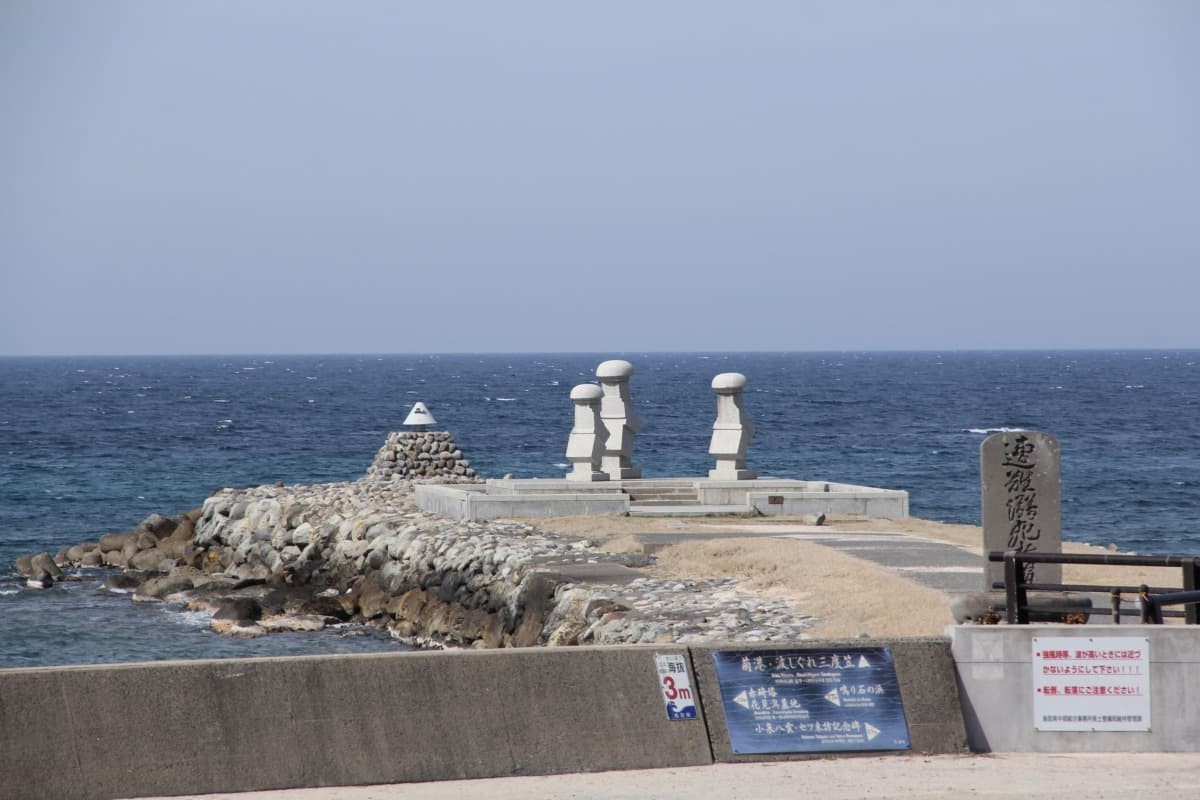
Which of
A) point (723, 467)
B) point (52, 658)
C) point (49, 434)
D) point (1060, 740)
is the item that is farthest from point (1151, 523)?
point (49, 434)

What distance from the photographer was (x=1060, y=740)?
11.1 m

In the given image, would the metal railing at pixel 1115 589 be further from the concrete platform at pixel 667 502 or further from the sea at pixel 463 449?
the concrete platform at pixel 667 502

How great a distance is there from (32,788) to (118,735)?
22.5 inches

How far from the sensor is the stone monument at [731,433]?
96.8 feet

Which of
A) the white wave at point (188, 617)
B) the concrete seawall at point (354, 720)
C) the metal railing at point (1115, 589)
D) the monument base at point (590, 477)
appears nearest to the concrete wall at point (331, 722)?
the concrete seawall at point (354, 720)

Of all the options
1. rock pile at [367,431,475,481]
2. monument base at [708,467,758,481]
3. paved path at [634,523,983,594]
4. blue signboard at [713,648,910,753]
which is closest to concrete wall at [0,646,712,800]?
blue signboard at [713,648,910,753]

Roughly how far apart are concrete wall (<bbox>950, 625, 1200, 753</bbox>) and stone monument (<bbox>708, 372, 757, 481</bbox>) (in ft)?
59.8

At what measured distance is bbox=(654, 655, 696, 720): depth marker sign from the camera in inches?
421

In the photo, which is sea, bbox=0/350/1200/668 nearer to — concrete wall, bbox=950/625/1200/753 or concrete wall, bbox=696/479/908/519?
concrete wall, bbox=696/479/908/519

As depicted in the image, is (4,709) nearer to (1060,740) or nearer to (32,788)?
(32,788)

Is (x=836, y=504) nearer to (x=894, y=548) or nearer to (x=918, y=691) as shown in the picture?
(x=894, y=548)

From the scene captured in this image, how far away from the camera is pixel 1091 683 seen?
11.1 meters

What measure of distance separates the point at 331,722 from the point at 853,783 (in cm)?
334

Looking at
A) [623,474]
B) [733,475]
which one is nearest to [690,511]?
[733,475]
